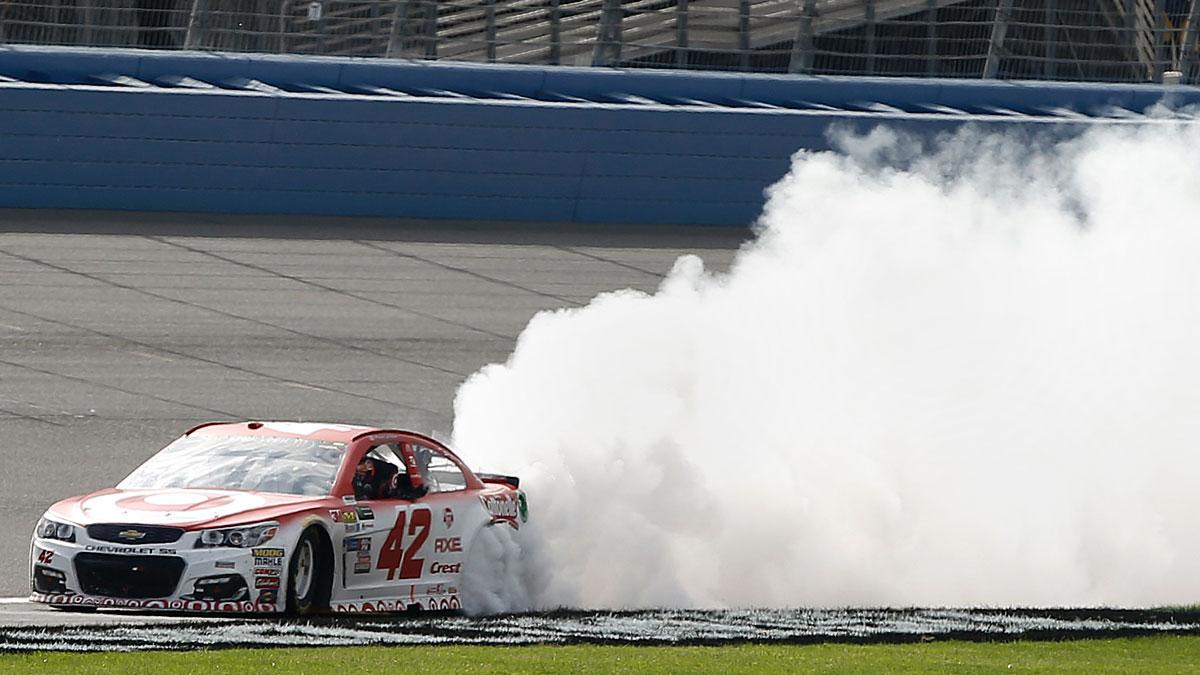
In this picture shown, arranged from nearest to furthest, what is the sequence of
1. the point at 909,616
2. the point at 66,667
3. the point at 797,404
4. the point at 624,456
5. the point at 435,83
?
the point at 66,667 → the point at 909,616 → the point at 624,456 → the point at 797,404 → the point at 435,83

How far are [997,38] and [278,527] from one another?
16.2 metres

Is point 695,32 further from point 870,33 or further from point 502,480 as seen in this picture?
point 502,480

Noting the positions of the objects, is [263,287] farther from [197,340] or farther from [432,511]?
[432,511]

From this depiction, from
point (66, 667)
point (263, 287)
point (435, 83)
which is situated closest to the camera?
point (66, 667)

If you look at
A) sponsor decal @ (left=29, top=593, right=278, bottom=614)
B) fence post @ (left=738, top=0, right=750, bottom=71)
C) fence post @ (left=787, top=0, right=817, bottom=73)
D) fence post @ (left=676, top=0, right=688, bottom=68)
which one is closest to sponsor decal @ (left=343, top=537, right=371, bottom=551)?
sponsor decal @ (left=29, top=593, right=278, bottom=614)

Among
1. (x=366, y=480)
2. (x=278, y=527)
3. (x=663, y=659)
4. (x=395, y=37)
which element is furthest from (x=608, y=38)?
(x=663, y=659)

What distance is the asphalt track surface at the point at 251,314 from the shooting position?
17516mm

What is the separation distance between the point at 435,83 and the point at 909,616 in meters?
13.2

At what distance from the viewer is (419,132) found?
2269cm

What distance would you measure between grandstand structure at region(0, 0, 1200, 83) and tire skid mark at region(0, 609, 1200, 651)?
42.0 feet

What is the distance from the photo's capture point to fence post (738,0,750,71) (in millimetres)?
24562

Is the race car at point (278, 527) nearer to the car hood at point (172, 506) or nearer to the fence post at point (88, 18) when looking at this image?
the car hood at point (172, 506)

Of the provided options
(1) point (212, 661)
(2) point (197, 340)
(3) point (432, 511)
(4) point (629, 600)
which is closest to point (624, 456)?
(4) point (629, 600)

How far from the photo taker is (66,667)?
28.9 ft
